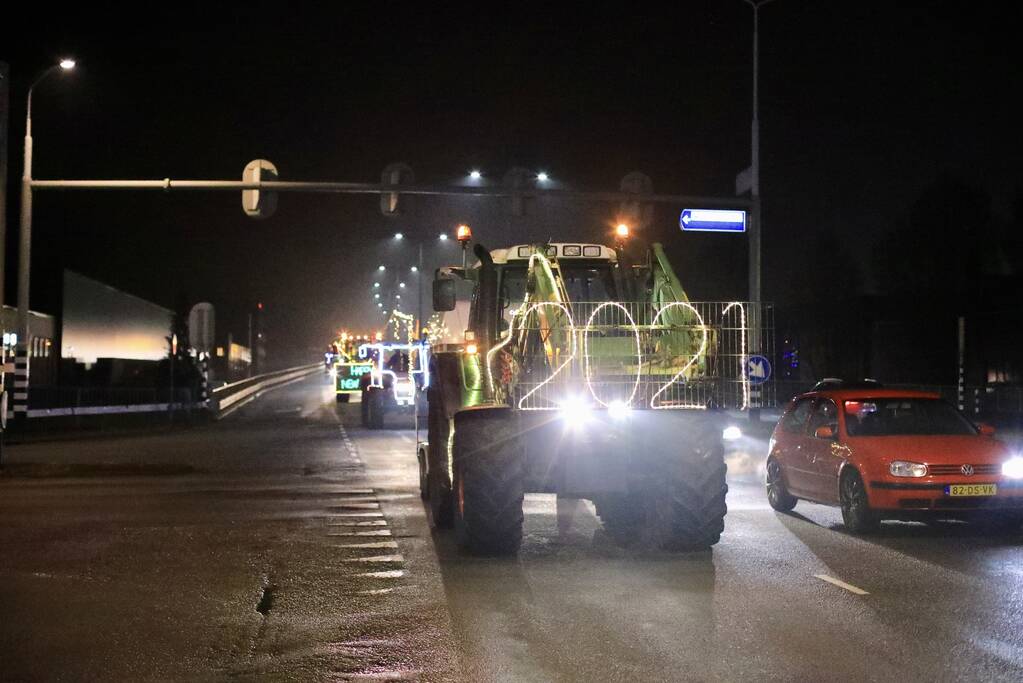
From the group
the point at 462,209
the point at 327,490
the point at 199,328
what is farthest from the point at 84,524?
the point at 462,209

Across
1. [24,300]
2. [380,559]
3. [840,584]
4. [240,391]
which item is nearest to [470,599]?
[380,559]

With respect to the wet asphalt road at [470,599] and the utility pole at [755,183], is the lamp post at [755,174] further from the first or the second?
the wet asphalt road at [470,599]

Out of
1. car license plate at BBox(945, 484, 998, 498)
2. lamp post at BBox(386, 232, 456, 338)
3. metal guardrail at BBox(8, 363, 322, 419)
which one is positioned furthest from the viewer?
metal guardrail at BBox(8, 363, 322, 419)

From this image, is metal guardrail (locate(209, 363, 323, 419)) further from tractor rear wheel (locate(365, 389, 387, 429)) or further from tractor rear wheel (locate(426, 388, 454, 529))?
tractor rear wheel (locate(426, 388, 454, 529))

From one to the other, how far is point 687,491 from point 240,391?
1722 inches

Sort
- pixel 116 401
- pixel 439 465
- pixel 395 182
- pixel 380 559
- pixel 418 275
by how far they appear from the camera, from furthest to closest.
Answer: pixel 116 401 → pixel 418 275 → pixel 395 182 → pixel 439 465 → pixel 380 559

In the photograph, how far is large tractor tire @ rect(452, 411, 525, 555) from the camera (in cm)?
1032

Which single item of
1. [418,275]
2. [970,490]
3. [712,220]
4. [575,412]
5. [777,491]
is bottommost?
[777,491]

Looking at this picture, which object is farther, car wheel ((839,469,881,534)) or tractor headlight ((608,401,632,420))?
car wheel ((839,469,881,534))

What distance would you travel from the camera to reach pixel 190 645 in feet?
24.3

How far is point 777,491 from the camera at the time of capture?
1434cm

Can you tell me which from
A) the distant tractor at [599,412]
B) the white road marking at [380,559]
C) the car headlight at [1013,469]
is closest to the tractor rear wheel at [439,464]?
the distant tractor at [599,412]

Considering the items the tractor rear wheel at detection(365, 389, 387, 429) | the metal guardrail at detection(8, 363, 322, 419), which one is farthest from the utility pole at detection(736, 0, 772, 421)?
the metal guardrail at detection(8, 363, 322, 419)

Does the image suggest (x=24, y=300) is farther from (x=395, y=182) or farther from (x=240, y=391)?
(x=240, y=391)
